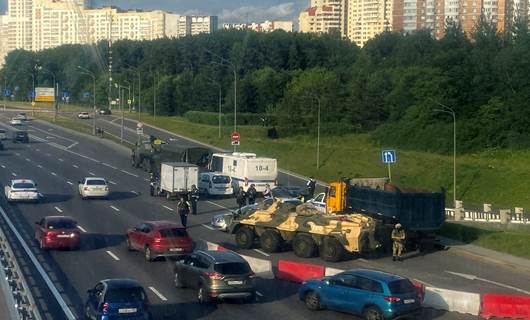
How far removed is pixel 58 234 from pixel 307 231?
270 inches

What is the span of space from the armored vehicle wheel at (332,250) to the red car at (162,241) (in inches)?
147

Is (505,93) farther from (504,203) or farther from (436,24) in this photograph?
(436,24)

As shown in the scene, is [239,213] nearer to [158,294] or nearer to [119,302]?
[158,294]

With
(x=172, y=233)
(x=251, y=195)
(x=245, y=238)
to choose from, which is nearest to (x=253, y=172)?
(x=251, y=195)

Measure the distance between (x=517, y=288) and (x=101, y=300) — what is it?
36.1 feet

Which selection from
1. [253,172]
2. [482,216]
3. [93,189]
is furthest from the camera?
[253,172]

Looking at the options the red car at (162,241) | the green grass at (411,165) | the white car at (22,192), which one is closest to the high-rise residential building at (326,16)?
the green grass at (411,165)

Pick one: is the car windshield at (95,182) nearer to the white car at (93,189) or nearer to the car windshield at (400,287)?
the white car at (93,189)

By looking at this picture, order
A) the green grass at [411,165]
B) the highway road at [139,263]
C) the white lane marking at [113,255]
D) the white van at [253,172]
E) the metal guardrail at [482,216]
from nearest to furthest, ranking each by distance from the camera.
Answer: the highway road at [139,263] < the white lane marking at [113,255] < the metal guardrail at [482,216] < the white van at [253,172] < the green grass at [411,165]

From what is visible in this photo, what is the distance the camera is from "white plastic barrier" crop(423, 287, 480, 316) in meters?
17.7

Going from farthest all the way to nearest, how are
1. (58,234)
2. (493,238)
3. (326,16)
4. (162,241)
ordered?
(326,16), (493,238), (58,234), (162,241)

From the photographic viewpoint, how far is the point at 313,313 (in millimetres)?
17469

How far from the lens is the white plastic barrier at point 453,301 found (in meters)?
17.7

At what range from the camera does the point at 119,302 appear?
14.9 meters
